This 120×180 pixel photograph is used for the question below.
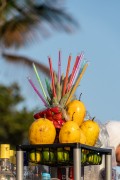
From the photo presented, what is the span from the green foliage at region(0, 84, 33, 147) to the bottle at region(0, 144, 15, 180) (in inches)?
529

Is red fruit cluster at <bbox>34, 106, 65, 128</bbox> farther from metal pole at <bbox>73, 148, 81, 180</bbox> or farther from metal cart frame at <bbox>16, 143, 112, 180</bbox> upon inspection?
metal pole at <bbox>73, 148, 81, 180</bbox>

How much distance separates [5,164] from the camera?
5.43 m

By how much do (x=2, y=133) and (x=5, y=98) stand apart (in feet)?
4.23

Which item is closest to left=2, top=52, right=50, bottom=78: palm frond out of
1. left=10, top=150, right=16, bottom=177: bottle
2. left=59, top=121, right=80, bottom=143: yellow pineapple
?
left=10, top=150, right=16, bottom=177: bottle

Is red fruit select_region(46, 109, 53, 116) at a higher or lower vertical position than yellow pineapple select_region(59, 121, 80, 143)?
higher

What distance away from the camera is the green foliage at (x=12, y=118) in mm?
19250

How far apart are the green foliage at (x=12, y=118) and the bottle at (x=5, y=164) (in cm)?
1343

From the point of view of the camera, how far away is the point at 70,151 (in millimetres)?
4566

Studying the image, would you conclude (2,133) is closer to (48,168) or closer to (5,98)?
(5,98)

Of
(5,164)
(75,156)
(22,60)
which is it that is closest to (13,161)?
(5,164)

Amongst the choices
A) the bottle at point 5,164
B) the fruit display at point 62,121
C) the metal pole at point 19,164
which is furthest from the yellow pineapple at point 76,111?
the bottle at point 5,164

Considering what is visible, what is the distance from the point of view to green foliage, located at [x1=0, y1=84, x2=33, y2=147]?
1925 cm

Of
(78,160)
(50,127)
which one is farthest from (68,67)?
(78,160)

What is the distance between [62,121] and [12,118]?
14767mm
